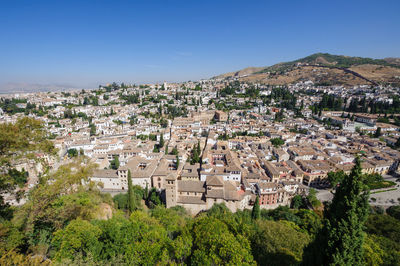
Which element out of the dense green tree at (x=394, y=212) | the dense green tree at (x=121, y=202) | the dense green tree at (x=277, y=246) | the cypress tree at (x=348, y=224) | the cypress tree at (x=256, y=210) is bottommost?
the dense green tree at (x=394, y=212)

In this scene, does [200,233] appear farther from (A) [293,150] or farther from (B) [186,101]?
(B) [186,101]

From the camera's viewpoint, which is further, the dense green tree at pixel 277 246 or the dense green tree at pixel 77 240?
the dense green tree at pixel 277 246

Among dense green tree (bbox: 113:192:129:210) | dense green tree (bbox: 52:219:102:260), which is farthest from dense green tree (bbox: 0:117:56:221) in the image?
dense green tree (bbox: 113:192:129:210)

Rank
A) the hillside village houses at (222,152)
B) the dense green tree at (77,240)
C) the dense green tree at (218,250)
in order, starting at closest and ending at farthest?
the dense green tree at (218,250)
the dense green tree at (77,240)
the hillside village houses at (222,152)

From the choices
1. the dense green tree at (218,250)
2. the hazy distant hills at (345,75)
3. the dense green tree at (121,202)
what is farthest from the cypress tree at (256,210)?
the hazy distant hills at (345,75)

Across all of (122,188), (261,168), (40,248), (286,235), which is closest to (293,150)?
(261,168)

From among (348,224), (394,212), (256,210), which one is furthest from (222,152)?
(348,224)

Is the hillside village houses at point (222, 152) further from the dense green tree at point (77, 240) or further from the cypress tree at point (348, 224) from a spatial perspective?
the cypress tree at point (348, 224)

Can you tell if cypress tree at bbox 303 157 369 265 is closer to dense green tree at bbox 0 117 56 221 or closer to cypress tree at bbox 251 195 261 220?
dense green tree at bbox 0 117 56 221
